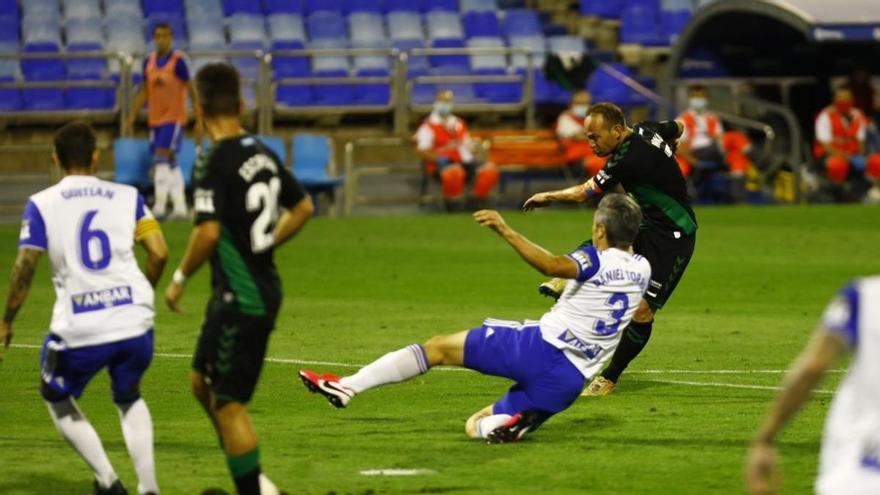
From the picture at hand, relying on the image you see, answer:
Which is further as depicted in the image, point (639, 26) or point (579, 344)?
point (639, 26)

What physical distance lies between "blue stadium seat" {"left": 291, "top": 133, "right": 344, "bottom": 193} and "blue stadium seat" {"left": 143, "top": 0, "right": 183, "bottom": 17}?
4615 millimetres

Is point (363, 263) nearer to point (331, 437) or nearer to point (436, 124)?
point (436, 124)

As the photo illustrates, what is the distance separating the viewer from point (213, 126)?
24.6ft

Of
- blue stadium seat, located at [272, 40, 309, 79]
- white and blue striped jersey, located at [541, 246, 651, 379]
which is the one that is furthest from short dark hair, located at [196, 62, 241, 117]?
blue stadium seat, located at [272, 40, 309, 79]

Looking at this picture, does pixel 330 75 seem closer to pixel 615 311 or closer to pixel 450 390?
pixel 450 390

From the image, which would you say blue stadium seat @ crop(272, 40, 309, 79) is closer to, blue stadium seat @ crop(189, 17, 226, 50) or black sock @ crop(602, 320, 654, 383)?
blue stadium seat @ crop(189, 17, 226, 50)

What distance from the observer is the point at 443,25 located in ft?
101

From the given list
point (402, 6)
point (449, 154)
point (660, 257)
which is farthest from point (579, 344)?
point (402, 6)

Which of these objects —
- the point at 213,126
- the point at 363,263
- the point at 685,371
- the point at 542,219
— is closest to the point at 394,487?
the point at 213,126

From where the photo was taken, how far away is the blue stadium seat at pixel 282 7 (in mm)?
30062

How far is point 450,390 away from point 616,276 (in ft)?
8.69

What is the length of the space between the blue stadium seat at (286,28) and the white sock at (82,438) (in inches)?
872

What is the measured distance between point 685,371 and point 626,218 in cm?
352

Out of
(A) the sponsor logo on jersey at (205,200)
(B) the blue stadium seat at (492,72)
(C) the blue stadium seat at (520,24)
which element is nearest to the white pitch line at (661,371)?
(A) the sponsor logo on jersey at (205,200)
